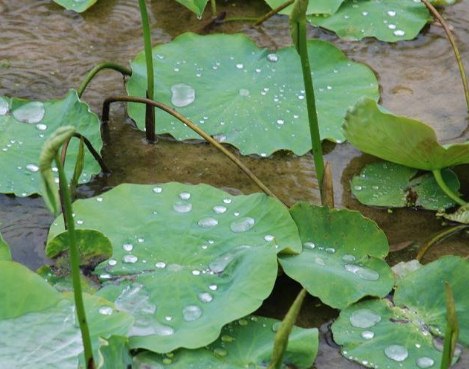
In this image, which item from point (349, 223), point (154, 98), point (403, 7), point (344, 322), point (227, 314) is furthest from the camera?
point (403, 7)

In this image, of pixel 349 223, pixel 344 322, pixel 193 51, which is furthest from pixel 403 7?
pixel 344 322

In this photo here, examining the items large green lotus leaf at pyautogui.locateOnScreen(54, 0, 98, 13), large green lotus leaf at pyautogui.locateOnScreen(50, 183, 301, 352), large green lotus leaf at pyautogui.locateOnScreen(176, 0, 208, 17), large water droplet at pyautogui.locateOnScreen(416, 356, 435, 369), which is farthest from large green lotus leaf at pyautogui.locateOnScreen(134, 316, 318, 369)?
large green lotus leaf at pyautogui.locateOnScreen(54, 0, 98, 13)

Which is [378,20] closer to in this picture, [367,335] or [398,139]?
[398,139]

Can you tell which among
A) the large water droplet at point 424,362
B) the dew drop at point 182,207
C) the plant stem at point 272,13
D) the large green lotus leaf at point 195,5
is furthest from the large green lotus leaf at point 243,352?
the plant stem at point 272,13

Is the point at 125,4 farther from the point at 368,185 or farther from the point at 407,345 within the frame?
the point at 407,345

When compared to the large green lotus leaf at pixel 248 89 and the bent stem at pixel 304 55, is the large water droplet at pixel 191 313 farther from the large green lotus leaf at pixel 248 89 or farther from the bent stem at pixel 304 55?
the large green lotus leaf at pixel 248 89

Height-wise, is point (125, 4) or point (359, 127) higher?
point (359, 127)

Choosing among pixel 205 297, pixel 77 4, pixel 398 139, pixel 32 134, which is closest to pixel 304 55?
pixel 398 139
